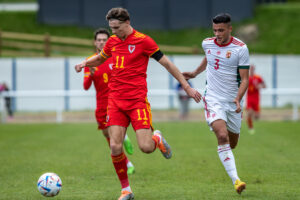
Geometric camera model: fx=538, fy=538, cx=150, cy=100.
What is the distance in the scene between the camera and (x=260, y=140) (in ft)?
49.4

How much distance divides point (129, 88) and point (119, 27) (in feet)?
2.71

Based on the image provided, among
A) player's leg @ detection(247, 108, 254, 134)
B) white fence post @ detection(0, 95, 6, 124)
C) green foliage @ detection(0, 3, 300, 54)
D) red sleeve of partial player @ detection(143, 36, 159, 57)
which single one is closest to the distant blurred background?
green foliage @ detection(0, 3, 300, 54)

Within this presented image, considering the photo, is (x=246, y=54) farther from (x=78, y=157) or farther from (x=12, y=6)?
(x=12, y=6)

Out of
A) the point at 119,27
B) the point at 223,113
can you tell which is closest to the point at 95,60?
the point at 119,27

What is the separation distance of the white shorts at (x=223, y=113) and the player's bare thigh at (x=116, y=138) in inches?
53.7

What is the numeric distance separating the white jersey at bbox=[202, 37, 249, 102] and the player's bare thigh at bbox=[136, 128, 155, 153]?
4.22 ft

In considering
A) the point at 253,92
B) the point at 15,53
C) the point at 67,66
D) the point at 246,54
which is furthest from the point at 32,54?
the point at 246,54

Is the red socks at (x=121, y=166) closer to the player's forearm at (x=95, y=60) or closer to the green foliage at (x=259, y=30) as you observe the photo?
the player's forearm at (x=95, y=60)

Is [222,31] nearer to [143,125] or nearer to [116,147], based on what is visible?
[143,125]

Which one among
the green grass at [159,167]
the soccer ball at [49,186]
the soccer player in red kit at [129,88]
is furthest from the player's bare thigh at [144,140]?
the soccer ball at [49,186]

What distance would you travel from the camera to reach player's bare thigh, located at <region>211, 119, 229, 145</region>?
7.58m

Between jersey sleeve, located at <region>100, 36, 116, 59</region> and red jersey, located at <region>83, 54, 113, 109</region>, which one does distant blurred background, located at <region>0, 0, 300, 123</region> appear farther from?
jersey sleeve, located at <region>100, 36, 116, 59</region>

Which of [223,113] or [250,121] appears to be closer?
[223,113]

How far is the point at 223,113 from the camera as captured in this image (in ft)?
25.4
